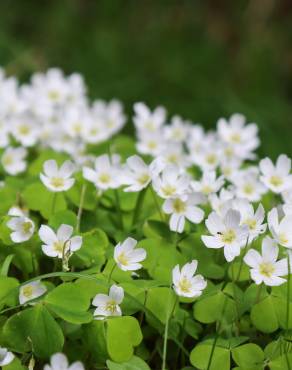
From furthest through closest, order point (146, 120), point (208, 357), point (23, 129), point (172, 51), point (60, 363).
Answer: point (172, 51), point (146, 120), point (23, 129), point (208, 357), point (60, 363)

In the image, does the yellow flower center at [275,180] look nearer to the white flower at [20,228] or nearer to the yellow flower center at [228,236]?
the yellow flower center at [228,236]

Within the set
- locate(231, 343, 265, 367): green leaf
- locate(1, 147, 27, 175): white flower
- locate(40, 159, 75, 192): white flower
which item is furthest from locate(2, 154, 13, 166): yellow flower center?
locate(231, 343, 265, 367): green leaf

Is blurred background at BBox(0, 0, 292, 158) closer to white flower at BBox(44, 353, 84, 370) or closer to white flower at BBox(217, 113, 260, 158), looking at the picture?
white flower at BBox(217, 113, 260, 158)

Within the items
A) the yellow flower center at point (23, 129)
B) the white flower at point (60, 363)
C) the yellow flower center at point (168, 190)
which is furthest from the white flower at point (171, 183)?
the yellow flower center at point (23, 129)

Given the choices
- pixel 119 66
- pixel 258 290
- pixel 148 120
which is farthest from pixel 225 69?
pixel 258 290

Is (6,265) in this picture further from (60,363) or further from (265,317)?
(265,317)

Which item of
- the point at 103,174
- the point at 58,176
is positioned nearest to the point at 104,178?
the point at 103,174

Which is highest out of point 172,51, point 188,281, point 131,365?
point 188,281
